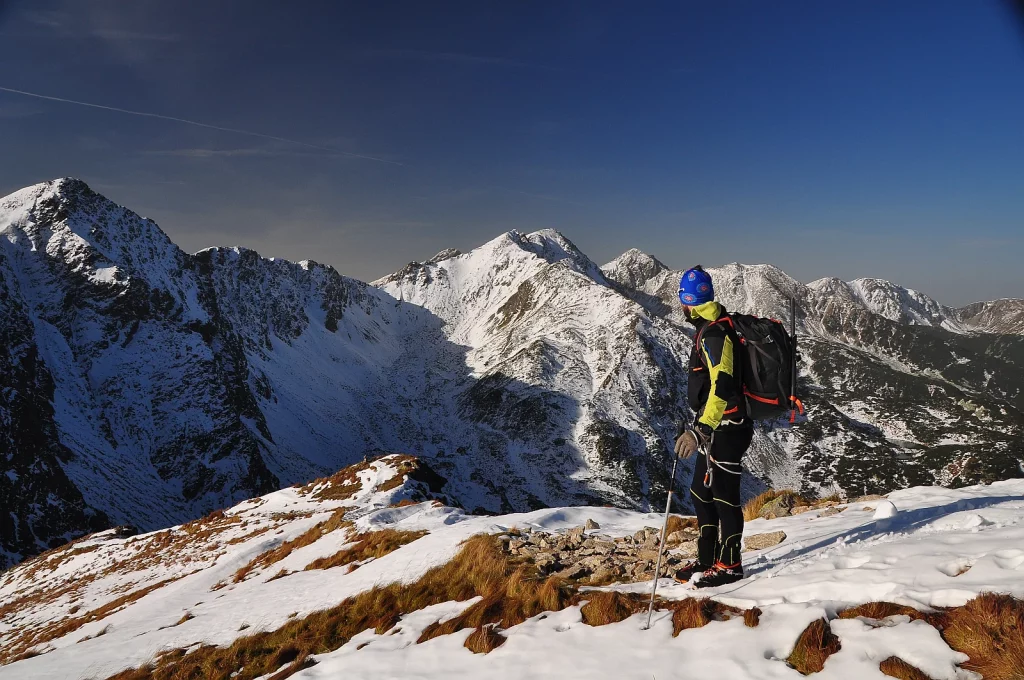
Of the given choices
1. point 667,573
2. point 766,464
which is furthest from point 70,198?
point 766,464

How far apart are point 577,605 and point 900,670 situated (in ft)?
12.1

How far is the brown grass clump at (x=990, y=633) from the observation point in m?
3.52

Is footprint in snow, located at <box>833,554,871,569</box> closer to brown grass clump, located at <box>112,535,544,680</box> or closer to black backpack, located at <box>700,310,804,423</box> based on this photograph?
black backpack, located at <box>700,310,804,423</box>

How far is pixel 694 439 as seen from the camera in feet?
22.4

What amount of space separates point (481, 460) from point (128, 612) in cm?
9112

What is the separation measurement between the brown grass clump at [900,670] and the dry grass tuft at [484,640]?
13.0ft

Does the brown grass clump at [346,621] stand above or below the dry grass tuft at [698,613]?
below

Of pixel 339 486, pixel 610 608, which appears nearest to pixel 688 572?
pixel 610 608

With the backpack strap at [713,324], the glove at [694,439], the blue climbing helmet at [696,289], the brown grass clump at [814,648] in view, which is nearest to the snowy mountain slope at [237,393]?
the glove at [694,439]

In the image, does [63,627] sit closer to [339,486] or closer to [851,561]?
[339,486]

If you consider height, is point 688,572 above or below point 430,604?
above

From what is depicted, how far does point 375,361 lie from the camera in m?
163

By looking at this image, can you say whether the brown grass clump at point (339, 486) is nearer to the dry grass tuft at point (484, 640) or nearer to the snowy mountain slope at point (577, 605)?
the snowy mountain slope at point (577, 605)

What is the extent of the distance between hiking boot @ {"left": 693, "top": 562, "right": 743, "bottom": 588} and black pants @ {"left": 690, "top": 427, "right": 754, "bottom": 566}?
0.07 m
